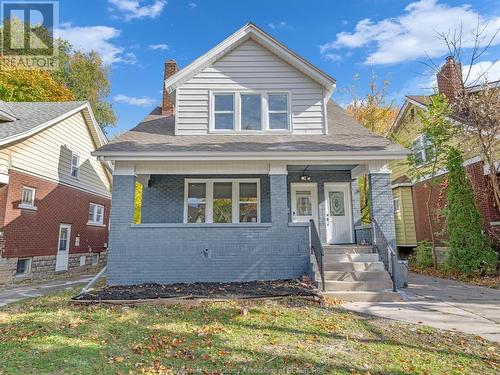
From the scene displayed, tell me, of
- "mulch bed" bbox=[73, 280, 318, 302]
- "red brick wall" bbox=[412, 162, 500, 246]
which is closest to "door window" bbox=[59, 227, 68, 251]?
"mulch bed" bbox=[73, 280, 318, 302]

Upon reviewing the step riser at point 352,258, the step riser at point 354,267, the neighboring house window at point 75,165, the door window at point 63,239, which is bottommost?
the step riser at point 354,267

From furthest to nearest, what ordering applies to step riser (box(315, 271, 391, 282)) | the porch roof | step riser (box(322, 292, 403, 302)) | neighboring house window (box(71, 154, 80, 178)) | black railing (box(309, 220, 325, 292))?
neighboring house window (box(71, 154, 80, 178)) → the porch roof → step riser (box(315, 271, 391, 282)) → black railing (box(309, 220, 325, 292)) → step riser (box(322, 292, 403, 302))

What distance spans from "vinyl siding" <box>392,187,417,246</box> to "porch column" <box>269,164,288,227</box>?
10961 mm

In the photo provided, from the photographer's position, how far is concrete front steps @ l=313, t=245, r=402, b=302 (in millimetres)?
7219

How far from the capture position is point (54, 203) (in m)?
14.4

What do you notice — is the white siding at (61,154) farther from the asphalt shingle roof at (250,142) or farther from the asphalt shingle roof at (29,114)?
the asphalt shingle roof at (250,142)

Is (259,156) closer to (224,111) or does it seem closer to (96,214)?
(224,111)

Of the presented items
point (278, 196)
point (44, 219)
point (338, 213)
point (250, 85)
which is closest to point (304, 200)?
point (338, 213)

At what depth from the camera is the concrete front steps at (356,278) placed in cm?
722

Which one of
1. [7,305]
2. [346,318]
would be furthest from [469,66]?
[7,305]

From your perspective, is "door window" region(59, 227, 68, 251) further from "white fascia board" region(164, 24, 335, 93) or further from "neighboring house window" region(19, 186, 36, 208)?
"white fascia board" region(164, 24, 335, 93)

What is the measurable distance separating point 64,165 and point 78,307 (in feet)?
35.2

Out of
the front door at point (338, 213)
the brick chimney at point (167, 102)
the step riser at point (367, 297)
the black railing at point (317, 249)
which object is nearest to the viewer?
the step riser at point (367, 297)

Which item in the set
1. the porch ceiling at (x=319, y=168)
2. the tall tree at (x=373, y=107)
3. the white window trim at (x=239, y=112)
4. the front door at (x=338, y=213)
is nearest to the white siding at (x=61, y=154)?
the white window trim at (x=239, y=112)
